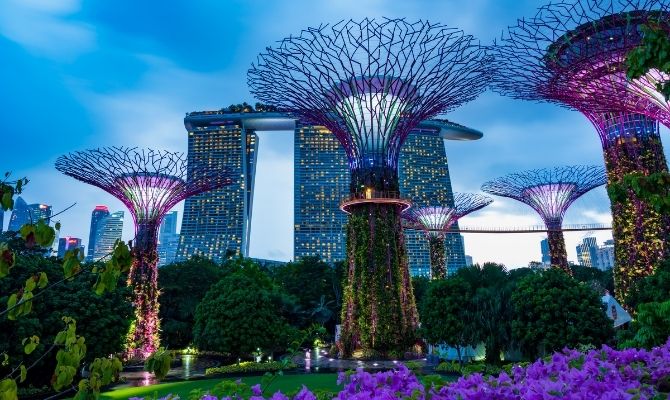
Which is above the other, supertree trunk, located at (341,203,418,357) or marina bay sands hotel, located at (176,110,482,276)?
marina bay sands hotel, located at (176,110,482,276)

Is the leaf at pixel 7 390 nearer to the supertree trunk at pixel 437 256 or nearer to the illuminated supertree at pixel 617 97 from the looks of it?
the illuminated supertree at pixel 617 97

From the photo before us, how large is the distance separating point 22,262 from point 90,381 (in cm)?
2080

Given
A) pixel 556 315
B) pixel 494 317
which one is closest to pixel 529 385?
pixel 556 315

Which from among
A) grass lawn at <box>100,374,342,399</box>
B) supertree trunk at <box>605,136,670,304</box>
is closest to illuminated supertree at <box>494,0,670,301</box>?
supertree trunk at <box>605,136,670,304</box>

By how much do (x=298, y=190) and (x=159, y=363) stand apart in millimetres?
121138

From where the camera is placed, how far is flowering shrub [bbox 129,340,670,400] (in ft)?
9.57

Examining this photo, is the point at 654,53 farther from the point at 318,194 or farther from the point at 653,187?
the point at 318,194

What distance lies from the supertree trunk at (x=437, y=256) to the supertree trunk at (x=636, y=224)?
2390cm

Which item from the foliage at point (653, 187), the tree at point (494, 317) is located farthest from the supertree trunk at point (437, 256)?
the foliage at point (653, 187)

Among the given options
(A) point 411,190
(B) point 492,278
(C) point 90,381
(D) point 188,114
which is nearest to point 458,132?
(A) point 411,190

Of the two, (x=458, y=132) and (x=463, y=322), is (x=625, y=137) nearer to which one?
(x=463, y=322)

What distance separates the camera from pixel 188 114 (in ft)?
402

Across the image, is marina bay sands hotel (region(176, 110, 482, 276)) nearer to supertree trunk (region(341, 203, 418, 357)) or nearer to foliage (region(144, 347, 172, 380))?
supertree trunk (region(341, 203, 418, 357))

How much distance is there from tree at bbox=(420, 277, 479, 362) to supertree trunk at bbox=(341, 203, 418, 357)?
33.6 inches
